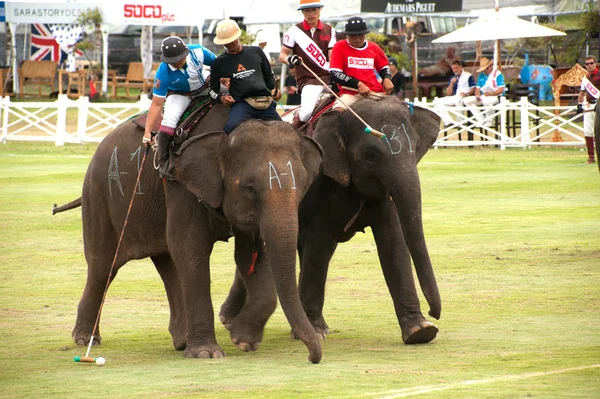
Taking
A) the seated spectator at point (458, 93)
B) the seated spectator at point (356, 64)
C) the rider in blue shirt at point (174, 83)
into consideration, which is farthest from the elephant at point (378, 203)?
the seated spectator at point (458, 93)

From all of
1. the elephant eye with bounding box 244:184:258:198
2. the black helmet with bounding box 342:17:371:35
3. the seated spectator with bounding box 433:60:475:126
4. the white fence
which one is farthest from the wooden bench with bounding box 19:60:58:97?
the elephant eye with bounding box 244:184:258:198

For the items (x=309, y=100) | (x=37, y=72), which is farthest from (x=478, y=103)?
(x=309, y=100)

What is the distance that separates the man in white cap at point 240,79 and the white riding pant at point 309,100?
120cm

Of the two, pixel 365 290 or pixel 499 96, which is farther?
pixel 499 96

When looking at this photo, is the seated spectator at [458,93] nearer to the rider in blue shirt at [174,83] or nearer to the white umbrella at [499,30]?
the white umbrella at [499,30]

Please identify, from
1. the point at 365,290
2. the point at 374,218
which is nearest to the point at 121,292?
the point at 365,290

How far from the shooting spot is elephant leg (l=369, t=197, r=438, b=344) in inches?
404

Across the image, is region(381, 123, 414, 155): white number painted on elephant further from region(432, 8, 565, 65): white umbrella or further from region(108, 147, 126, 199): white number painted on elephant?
region(432, 8, 565, 65): white umbrella

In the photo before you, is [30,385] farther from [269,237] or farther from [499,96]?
[499,96]

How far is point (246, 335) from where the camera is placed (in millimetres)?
10203

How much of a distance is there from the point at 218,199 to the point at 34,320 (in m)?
2.93

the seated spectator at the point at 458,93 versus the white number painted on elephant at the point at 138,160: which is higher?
the white number painted on elephant at the point at 138,160

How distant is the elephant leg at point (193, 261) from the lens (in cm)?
1011

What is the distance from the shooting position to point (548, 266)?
1435cm
